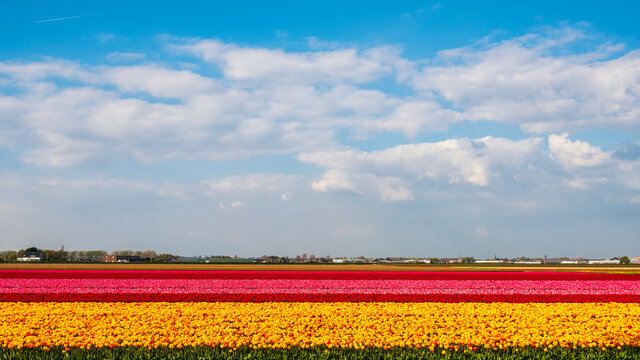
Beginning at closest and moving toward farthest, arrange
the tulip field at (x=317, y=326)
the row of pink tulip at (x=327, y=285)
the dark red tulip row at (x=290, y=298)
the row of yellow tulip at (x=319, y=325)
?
1. the tulip field at (x=317, y=326)
2. the row of yellow tulip at (x=319, y=325)
3. the dark red tulip row at (x=290, y=298)
4. the row of pink tulip at (x=327, y=285)

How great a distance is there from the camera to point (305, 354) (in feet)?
36.6

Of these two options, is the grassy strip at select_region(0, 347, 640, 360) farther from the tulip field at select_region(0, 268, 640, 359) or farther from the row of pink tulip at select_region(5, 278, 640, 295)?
the row of pink tulip at select_region(5, 278, 640, 295)

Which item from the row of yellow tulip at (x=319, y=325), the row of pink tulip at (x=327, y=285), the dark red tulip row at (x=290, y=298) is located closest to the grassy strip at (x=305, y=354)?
the row of yellow tulip at (x=319, y=325)

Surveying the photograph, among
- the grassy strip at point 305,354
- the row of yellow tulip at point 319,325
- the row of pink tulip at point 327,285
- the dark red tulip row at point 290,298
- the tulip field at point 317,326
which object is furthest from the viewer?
the row of pink tulip at point 327,285

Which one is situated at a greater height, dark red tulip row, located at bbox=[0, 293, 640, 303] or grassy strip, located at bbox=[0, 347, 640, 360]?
dark red tulip row, located at bbox=[0, 293, 640, 303]

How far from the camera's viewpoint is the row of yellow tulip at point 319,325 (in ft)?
40.6

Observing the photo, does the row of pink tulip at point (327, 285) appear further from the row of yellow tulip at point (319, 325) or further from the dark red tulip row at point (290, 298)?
the row of yellow tulip at point (319, 325)

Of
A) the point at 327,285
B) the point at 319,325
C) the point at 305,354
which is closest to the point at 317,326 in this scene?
the point at 319,325

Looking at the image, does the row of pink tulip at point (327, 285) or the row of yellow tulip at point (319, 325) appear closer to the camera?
the row of yellow tulip at point (319, 325)

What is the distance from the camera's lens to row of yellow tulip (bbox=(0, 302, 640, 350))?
12.4 meters

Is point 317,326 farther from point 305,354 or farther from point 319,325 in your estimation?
point 305,354

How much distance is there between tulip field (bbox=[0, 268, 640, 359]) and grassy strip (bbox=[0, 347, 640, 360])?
0.03 m

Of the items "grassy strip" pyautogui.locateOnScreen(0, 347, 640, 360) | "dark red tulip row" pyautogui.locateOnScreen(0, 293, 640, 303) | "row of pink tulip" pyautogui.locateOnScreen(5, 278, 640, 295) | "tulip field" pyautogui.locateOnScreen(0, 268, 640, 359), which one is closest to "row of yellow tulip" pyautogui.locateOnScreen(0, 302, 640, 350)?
"tulip field" pyautogui.locateOnScreen(0, 268, 640, 359)

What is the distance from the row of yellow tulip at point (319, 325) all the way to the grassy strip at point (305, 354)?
1.15 feet
